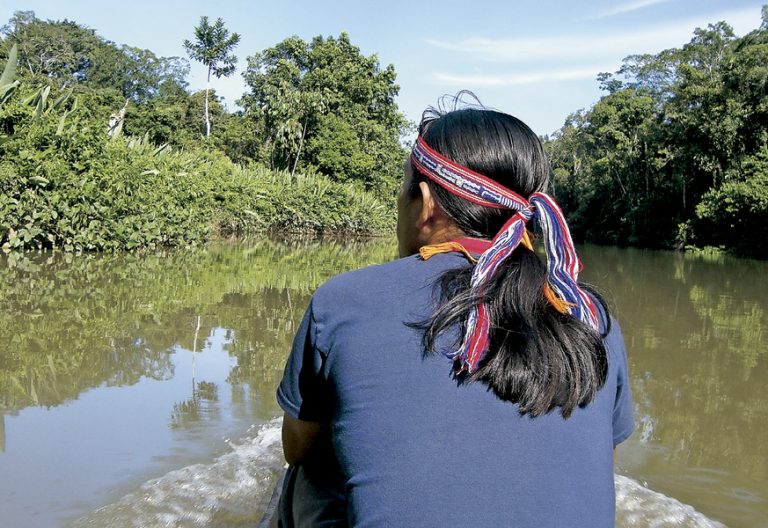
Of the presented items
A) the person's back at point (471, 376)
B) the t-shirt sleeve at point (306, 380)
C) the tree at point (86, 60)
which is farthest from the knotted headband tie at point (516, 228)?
the tree at point (86, 60)

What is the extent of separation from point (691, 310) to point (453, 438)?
8.28 m

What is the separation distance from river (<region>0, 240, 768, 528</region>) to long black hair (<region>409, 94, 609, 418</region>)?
0.30 meters

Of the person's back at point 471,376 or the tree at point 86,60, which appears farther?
the tree at point 86,60

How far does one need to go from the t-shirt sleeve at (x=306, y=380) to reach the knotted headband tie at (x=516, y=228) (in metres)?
0.29

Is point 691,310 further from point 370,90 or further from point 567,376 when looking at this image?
point 370,90

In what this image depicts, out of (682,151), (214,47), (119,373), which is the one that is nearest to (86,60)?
(214,47)

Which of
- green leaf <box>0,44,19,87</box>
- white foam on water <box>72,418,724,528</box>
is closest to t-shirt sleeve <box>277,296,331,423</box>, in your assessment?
white foam on water <box>72,418,724,528</box>

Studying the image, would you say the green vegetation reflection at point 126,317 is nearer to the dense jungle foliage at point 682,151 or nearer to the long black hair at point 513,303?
the long black hair at point 513,303

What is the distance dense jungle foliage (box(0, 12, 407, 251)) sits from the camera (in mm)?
9281

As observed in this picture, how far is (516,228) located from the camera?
122 centimetres

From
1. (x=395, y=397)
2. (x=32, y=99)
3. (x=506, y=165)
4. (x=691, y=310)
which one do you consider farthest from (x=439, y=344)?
(x=32, y=99)

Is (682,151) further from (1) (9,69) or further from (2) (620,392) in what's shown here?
(2) (620,392)

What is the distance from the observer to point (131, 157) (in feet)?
36.7

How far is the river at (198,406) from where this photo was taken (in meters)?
2.79
